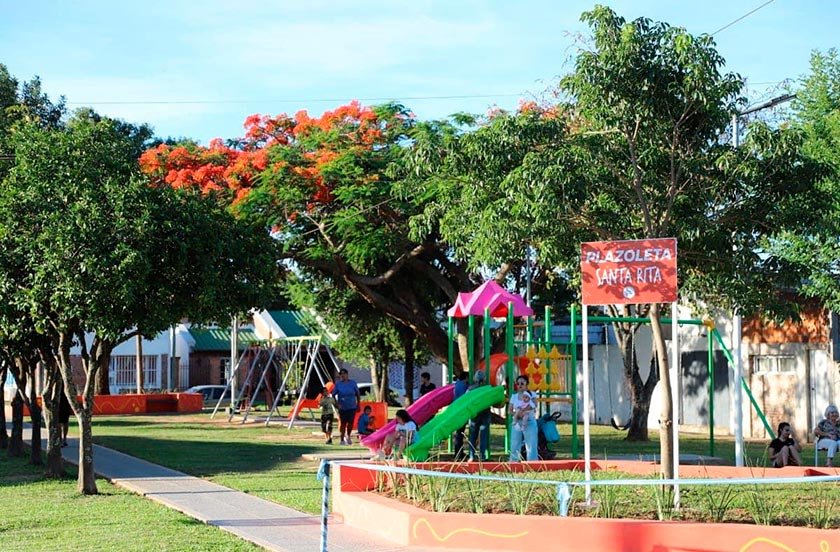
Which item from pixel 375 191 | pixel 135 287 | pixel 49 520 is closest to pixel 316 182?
pixel 375 191

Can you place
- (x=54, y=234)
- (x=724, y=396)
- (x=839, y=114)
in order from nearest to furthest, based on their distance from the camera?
(x=54, y=234) < (x=839, y=114) < (x=724, y=396)

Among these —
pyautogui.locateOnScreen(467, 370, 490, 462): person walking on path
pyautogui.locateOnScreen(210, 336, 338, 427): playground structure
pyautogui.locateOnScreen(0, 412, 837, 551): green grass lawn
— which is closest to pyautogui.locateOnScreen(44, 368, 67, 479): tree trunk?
pyautogui.locateOnScreen(0, 412, 837, 551): green grass lawn

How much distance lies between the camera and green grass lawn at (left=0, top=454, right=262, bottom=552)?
12.0m

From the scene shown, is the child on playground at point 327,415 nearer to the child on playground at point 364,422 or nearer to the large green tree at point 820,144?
the child on playground at point 364,422

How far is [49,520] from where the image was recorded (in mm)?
14203

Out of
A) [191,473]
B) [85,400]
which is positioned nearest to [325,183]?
[191,473]

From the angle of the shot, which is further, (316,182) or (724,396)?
(724,396)

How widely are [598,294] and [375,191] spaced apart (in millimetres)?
13215

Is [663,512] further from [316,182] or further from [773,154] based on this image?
[316,182]

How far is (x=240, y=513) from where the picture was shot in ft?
47.5

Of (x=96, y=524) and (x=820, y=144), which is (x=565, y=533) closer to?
(x=96, y=524)

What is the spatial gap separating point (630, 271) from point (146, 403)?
124 feet

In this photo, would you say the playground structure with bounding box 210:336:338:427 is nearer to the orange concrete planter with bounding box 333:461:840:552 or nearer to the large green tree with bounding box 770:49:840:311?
the large green tree with bounding box 770:49:840:311

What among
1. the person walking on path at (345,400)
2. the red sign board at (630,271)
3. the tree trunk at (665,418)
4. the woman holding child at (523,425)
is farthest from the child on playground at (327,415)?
the red sign board at (630,271)
